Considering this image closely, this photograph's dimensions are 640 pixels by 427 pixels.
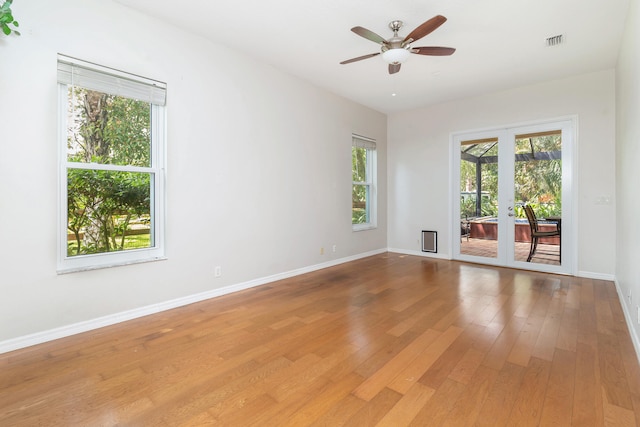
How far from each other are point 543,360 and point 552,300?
5.41 feet

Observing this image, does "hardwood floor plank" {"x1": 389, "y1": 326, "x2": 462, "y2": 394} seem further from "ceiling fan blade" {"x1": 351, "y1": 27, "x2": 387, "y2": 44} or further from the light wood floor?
"ceiling fan blade" {"x1": 351, "y1": 27, "x2": 387, "y2": 44}

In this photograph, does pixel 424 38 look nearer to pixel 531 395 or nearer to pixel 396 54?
pixel 396 54

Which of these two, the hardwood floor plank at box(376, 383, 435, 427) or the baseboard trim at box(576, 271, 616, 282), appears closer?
the hardwood floor plank at box(376, 383, 435, 427)

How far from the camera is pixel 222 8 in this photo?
2.94 meters

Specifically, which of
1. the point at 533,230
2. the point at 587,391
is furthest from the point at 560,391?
the point at 533,230

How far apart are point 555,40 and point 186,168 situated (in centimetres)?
429

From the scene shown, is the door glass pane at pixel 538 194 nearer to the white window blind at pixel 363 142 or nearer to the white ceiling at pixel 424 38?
the white ceiling at pixel 424 38

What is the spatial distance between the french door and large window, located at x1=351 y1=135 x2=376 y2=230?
1.51 m

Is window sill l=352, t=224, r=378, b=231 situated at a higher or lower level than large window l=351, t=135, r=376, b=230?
lower

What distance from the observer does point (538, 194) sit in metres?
4.82

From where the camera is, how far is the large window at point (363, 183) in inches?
230

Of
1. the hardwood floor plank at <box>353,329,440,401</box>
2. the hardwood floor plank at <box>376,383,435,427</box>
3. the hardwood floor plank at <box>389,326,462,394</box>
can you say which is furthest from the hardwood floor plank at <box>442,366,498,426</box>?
the hardwood floor plank at <box>353,329,440,401</box>

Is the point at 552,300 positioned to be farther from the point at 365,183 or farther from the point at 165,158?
the point at 165,158

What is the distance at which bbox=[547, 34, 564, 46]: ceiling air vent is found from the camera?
340 cm
